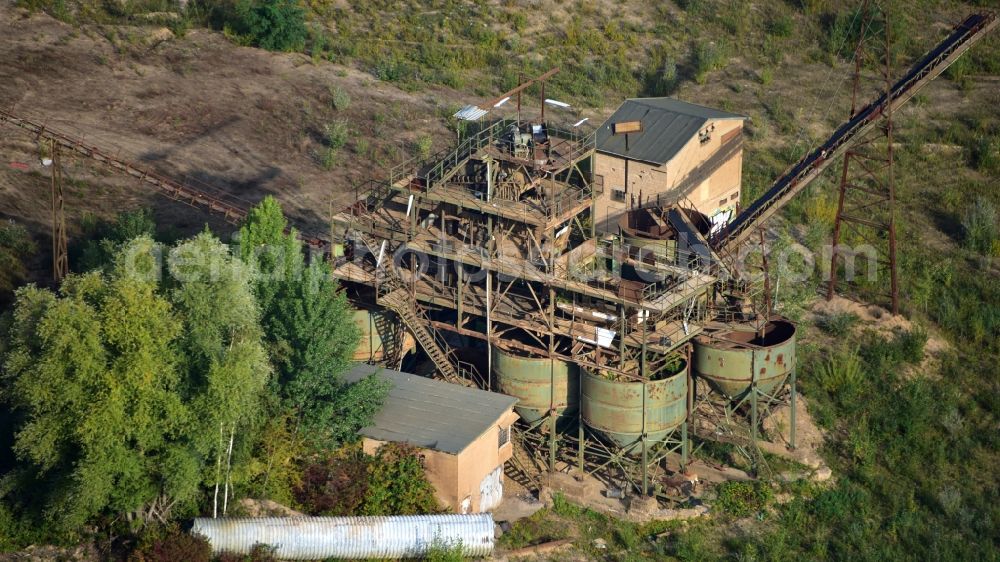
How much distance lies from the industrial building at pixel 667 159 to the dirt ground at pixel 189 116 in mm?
11801

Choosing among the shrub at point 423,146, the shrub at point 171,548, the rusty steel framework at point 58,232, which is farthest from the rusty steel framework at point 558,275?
the shrub at point 423,146

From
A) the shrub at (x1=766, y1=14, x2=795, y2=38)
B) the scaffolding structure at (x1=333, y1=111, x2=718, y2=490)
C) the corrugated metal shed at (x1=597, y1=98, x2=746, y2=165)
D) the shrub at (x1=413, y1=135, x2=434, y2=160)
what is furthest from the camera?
the shrub at (x1=766, y1=14, x2=795, y2=38)

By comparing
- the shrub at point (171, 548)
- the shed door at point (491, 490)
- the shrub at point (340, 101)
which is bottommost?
the shed door at point (491, 490)

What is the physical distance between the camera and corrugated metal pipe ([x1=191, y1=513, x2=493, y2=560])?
36.4 metres

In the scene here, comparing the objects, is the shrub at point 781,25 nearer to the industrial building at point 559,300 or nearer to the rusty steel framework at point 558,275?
the rusty steel framework at point 558,275

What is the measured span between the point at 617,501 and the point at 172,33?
129ft

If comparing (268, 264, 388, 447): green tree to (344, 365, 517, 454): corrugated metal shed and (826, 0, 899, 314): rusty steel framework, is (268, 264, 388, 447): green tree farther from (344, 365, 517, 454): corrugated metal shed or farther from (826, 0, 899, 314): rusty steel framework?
(826, 0, 899, 314): rusty steel framework

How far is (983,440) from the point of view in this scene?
46.6 m

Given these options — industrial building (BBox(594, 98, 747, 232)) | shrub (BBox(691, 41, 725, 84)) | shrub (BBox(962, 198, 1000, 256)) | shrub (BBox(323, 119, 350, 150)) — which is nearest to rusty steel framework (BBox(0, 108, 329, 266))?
shrub (BBox(323, 119, 350, 150))

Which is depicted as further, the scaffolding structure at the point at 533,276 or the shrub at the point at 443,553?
the scaffolding structure at the point at 533,276

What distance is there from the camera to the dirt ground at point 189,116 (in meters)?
56.1

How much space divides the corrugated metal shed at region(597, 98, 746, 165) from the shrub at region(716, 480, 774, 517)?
1296 cm

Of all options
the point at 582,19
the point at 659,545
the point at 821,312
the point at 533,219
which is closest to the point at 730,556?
the point at 659,545

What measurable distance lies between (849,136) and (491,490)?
668 inches
